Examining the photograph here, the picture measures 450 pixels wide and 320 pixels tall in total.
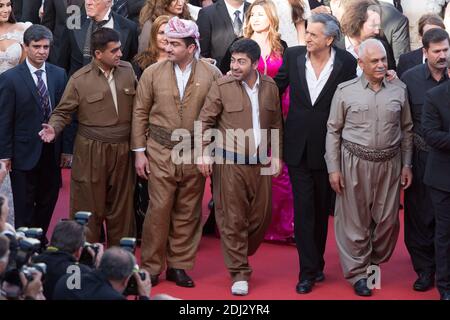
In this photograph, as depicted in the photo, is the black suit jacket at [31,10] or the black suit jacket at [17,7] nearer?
the black suit jacket at [31,10]

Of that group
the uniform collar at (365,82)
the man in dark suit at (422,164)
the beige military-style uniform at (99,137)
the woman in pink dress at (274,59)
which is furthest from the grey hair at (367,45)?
the beige military-style uniform at (99,137)

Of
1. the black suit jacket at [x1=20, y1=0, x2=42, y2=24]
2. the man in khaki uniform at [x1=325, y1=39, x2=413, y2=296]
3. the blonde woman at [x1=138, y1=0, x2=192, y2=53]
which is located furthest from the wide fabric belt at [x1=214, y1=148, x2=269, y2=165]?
the black suit jacket at [x1=20, y1=0, x2=42, y2=24]

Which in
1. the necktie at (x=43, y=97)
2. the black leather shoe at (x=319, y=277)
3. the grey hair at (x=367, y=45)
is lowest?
the black leather shoe at (x=319, y=277)

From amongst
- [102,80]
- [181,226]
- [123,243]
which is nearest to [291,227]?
[181,226]

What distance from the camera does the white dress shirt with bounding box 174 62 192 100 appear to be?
27.7 ft

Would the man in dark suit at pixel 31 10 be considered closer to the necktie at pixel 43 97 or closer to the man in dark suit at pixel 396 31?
the man in dark suit at pixel 396 31

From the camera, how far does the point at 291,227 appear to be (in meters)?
9.63

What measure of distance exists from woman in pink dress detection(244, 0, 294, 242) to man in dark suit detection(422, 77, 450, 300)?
72.0 inches

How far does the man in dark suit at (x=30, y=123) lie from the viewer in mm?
8734

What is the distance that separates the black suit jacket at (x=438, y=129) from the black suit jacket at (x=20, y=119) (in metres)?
2.84

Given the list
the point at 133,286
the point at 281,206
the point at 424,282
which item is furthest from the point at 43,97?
the point at 424,282

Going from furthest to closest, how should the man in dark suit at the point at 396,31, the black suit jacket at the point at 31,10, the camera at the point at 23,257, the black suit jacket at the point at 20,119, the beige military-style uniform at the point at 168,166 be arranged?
the black suit jacket at the point at 31,10, the man in dark suit at the point at 396,31, the black suit jacket at the point at 20,119, the beige military-style uniform at the point at 168,166, the camera at the point at 23,257

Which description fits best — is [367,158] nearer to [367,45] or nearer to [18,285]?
[367,45]

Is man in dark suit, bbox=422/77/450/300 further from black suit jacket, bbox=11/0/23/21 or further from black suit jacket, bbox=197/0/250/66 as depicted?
black suit jacket, bbox=11/0/23/21
